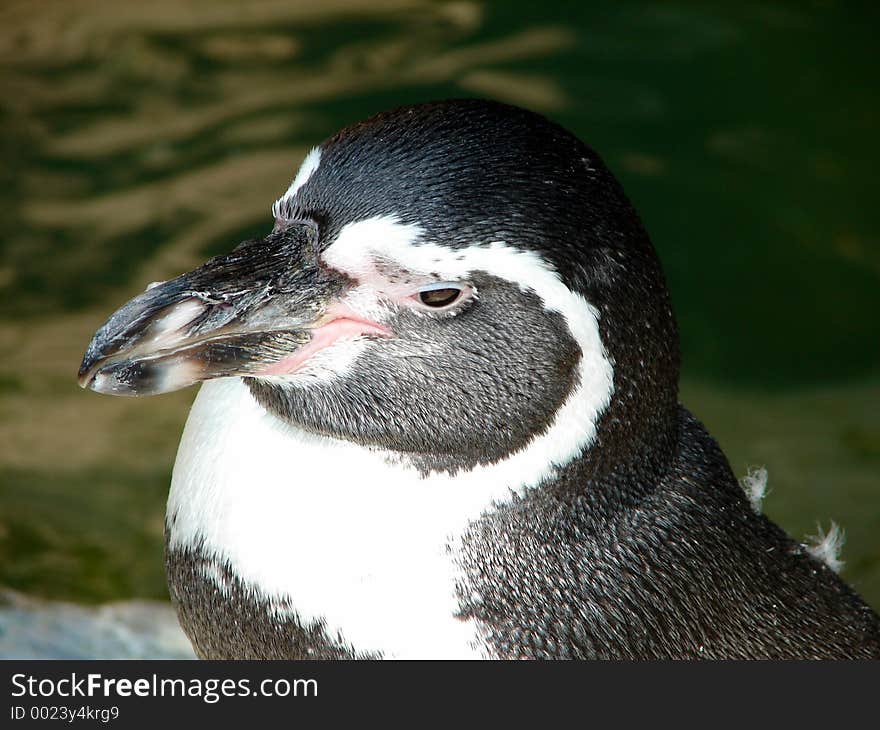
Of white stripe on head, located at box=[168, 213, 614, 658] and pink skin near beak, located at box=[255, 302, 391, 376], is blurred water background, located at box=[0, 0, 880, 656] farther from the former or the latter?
pink skin near beak, located at box=[255, 302, 391, 376]

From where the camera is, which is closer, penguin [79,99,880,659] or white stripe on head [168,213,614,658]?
penguin [79,99,880,659]

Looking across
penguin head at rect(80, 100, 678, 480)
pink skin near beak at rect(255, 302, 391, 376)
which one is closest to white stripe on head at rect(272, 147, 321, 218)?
penguin head at rect(80, 100, 678, 480)

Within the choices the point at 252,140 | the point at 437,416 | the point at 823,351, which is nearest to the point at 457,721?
the point at 437,416

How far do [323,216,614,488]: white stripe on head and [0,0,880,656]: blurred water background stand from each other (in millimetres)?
1790

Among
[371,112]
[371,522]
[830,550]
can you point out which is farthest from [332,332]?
[371,112]

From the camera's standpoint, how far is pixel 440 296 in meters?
1.99

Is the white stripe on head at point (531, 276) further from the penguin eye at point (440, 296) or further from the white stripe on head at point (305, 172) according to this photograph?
the white stripe on head at point (305, 172)

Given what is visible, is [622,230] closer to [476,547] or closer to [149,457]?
[476,547]

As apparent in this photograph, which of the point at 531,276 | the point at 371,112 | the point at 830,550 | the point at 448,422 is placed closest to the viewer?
the point at 531,276

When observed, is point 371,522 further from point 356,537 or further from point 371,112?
point 371,112

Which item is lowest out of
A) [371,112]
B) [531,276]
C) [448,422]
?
[371,112]

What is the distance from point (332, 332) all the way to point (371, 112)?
3.08 meters

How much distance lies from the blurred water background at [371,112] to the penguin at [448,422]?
57.9 inches

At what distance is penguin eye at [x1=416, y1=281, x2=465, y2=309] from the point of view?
78.0 inches
